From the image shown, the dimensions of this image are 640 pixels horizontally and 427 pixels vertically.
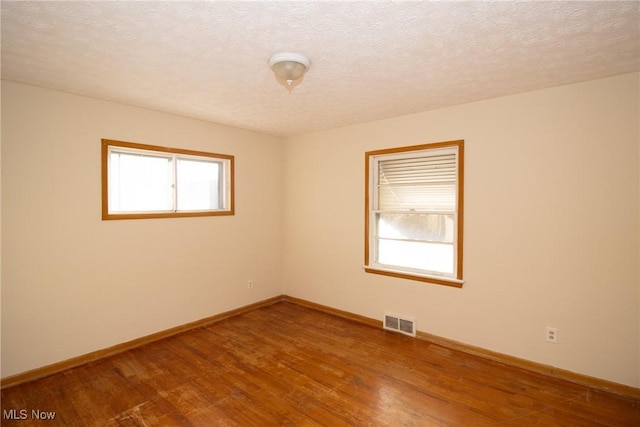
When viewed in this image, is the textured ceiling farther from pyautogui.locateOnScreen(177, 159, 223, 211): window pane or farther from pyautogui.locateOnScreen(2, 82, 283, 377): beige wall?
pyautogui.locateOnScreen(177, 159, 223, 211): window pane

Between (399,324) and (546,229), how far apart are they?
1.82m

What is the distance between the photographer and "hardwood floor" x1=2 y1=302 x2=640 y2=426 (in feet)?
7.36

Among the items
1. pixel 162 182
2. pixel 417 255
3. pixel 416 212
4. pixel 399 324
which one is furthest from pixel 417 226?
pixel 162 182

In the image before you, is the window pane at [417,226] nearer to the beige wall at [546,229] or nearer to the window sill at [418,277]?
the beige wall at [546,229]

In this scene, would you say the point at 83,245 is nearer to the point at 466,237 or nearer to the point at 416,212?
the point at 416,212

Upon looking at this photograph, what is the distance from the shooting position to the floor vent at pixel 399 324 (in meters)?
3.61

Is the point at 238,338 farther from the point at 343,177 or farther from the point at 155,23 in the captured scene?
the point at 155,23

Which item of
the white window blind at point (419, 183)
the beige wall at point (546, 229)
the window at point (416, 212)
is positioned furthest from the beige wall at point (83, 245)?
the beige wall at point (546, 229)

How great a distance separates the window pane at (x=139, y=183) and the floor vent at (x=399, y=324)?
293 centimetres

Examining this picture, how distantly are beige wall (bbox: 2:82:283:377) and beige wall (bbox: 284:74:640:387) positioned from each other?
2312mm

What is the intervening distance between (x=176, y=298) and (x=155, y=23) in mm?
2965

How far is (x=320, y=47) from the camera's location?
204 centimetres

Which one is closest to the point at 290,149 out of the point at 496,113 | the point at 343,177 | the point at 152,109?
the point at 343,177

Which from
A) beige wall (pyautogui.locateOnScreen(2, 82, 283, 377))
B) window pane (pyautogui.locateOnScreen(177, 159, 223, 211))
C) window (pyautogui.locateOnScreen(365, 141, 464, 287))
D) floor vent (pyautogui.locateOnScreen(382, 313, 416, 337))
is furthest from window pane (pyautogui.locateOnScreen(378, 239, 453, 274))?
window pane (pyautogui.locateOnScreen(177, 159, 223, 211))
